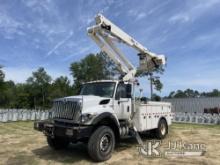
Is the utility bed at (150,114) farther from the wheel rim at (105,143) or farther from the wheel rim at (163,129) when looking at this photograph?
the wheel rim at (105,143)

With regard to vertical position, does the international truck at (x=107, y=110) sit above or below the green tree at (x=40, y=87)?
below

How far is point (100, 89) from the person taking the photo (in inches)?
367

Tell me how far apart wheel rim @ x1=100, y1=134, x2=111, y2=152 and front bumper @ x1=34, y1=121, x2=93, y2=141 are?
0.55 m

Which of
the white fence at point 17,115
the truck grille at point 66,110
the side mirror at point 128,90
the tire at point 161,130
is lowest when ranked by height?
the tire at point 161,130

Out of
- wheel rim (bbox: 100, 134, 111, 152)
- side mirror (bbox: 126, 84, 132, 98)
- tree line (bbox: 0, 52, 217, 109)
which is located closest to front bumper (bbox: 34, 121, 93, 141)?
wheel rim (bbox: 100, 134, 111, 152)

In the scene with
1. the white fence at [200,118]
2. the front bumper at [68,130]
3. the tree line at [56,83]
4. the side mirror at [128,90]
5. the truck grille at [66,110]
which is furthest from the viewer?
the tree line at [56,83]

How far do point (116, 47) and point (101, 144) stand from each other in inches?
186

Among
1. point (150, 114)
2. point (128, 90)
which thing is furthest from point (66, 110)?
point (150, 114)

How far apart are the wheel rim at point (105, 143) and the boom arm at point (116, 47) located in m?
2.96

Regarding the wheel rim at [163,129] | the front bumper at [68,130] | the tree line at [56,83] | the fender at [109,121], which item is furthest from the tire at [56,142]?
the tree line at [56,83]

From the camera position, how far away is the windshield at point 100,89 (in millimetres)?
9078

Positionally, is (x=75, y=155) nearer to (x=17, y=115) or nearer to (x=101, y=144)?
(x=101, y=144)

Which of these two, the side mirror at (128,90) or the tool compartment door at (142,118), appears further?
the tool compartment door at (142,118)

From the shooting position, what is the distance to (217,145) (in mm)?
10188
